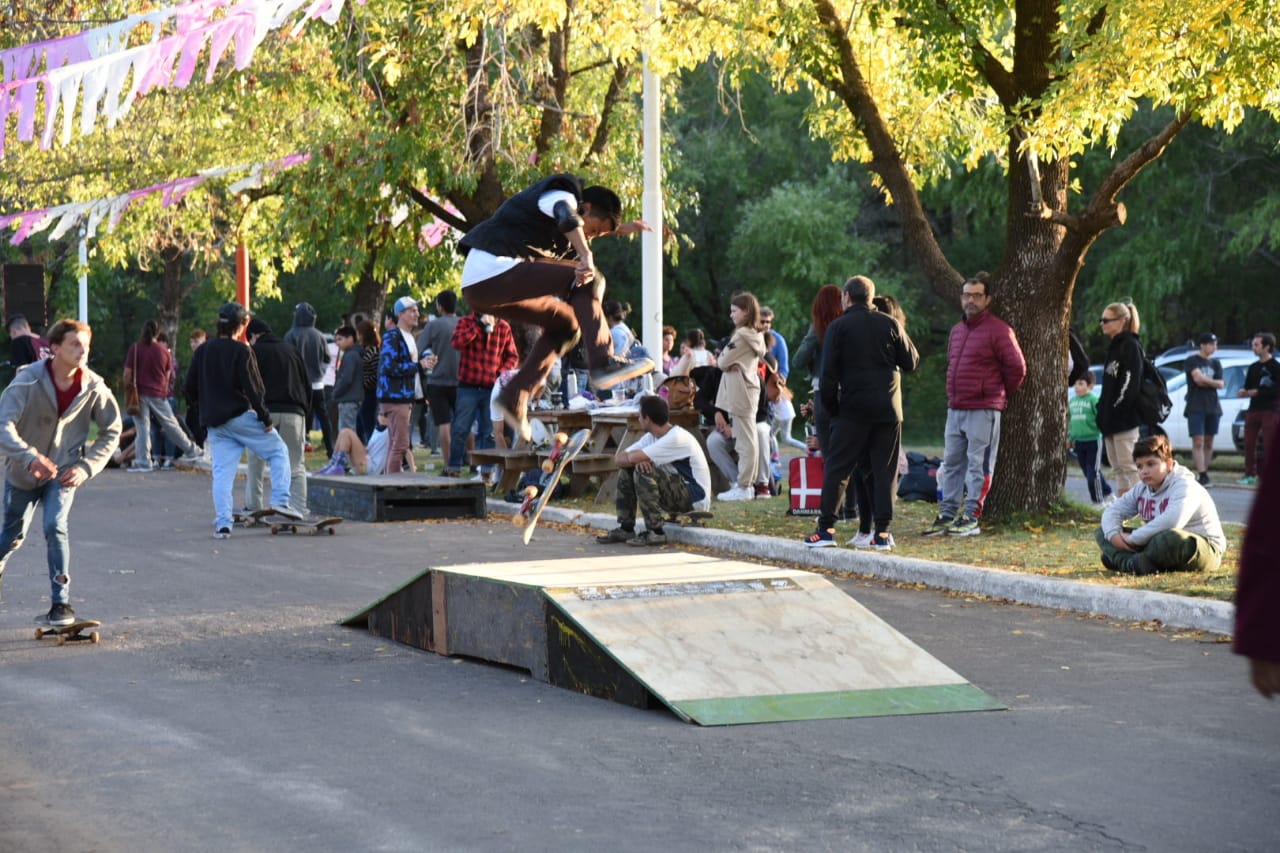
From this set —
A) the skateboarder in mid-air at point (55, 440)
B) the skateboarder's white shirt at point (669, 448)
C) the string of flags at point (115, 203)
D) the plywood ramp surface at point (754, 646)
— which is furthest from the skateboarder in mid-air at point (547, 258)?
the string of flags at point (115, 203)

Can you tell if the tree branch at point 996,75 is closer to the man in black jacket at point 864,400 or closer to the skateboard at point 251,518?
the man in black jacket at point 864,400

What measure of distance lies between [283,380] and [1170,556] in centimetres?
954


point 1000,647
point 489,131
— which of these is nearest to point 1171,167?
point 489,131

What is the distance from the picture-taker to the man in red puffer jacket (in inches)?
531

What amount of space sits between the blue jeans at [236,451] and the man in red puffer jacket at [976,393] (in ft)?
19.9

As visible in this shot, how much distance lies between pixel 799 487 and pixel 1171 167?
18.4m

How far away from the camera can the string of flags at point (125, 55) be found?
45.4ft

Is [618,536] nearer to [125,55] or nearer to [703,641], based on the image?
[125,55]

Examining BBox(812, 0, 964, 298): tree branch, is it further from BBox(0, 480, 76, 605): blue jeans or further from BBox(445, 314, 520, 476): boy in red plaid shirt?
BBox(0, 480, 76, 605): blue jeans

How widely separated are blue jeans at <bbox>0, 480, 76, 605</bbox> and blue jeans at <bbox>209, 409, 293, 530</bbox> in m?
5.13

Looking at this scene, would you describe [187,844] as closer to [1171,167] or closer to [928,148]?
[928,148]

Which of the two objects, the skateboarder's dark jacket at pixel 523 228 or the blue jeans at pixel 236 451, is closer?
the skateboarder's dark jacket at pixel 523 228

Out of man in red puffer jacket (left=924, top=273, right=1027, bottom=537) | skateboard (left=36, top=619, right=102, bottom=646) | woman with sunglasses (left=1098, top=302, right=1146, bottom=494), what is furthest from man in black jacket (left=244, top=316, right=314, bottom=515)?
woman with sunglasses (left=1098, top=302, right=1146, bottom=494)

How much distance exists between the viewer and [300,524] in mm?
15391
